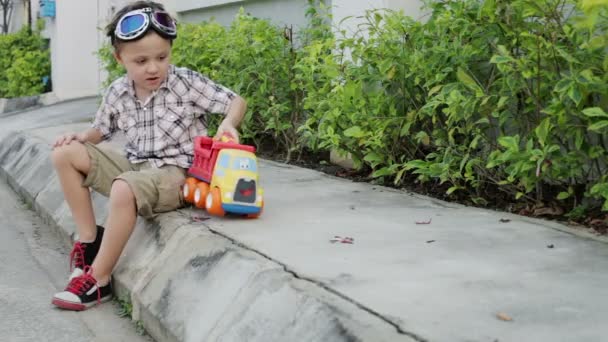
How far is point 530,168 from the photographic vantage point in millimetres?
3605

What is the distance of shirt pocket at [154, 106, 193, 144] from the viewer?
3.94m

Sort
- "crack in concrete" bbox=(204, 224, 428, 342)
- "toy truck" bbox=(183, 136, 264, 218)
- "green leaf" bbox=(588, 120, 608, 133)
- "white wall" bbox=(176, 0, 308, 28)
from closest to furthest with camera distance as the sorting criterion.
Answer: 1. "crack in concrete" bbox=(204, 224, 428, 342)
2. "green leaf" bbox=(588, 120, 608, 133)
3. "toy truck" bbox=(183, 136, 264, 218)
4. "white wall" bbox=(176, 0, 308, 28)

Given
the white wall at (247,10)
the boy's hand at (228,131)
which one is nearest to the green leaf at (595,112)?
the boy's hand at (228,131)

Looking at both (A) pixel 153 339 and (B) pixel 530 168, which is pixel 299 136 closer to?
(B) pixel 530 168

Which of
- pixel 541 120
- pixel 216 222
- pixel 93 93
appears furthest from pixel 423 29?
pixel 93 93

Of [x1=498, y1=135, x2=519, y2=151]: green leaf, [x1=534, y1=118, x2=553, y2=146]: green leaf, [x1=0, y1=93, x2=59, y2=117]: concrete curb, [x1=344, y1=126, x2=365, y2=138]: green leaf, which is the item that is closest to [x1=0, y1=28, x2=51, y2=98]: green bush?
[x1=0, y1=93, x2=59, y2=117]: concrete curb

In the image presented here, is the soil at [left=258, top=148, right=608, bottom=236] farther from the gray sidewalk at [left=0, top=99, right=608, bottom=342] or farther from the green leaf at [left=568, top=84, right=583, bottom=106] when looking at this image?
the green leaf at [left=568, top=84, right=583, bottom=106]

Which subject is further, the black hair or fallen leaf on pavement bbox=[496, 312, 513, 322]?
the black hair

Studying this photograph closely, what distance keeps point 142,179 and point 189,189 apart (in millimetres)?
276

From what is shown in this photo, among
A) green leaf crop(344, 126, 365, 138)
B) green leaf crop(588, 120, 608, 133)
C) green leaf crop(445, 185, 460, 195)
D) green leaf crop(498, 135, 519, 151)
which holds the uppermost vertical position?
green leaf crop(588, 120, 608, 133)

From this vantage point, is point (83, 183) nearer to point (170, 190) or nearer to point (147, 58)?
point (170, 190)

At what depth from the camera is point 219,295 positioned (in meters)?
2.86

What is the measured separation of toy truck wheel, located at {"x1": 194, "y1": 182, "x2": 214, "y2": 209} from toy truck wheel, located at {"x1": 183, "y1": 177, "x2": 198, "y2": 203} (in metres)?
0.04

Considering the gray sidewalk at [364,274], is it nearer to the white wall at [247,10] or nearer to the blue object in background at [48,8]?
the white wall at [247,10]
